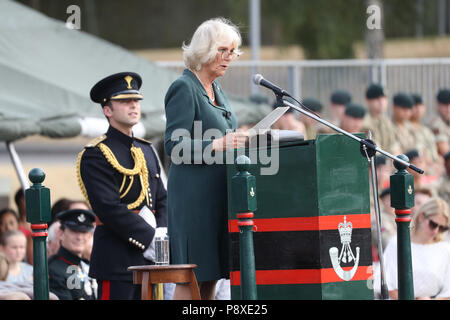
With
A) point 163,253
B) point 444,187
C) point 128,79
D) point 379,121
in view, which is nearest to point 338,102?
point 379,121

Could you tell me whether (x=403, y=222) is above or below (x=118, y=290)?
above

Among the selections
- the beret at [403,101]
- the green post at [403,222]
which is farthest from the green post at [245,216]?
the beret at [403,101]

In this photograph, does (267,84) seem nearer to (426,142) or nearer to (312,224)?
(312,224)

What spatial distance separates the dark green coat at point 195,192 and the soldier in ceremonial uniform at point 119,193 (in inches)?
34.9

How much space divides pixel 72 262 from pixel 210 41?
9.88 ft

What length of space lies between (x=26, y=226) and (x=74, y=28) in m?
1.92

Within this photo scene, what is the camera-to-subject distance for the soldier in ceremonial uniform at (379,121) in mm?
11898

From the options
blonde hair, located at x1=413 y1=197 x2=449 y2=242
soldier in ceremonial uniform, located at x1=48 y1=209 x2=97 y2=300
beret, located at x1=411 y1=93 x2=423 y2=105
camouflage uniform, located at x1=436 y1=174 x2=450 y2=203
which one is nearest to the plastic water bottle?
soldier in ceremonial uniform, located at x1=48 y1=209 x2=97 y2=300

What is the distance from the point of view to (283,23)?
23953 mm

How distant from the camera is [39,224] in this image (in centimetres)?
523

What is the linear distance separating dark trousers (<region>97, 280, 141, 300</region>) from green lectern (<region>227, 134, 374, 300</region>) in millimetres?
1179

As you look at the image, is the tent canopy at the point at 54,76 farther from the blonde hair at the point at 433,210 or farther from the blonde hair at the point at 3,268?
the blonde hair at the point at 433,210

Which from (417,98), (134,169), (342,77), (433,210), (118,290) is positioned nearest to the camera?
(118,290)
